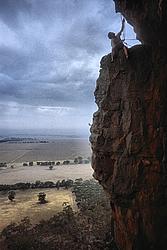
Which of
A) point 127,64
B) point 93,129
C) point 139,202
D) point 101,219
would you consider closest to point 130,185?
point 139,202

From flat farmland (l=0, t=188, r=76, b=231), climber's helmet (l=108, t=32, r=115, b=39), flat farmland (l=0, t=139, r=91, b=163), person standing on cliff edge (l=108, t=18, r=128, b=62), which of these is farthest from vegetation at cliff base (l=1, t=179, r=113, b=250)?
flat farmland (l=0, t=139, r=91, b=163)

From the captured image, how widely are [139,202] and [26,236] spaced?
971 centimetres

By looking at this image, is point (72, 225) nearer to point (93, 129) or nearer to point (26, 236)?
point (26, 236)

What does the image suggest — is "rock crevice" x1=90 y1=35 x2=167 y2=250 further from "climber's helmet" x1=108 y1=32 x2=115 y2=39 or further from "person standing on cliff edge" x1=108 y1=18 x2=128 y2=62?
"climber's helmet" x1=108 y1=32 x2=115 y2=39

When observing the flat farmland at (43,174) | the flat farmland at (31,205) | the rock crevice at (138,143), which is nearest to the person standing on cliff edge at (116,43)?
the rock crevice at (138,143)

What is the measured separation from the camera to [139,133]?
550 inches

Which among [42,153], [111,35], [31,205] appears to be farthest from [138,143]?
[42,153]

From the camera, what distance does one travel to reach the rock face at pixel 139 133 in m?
13.7

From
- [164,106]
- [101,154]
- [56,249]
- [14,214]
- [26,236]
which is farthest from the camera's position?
[14,214]

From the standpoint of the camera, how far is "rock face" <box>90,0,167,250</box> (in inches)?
539

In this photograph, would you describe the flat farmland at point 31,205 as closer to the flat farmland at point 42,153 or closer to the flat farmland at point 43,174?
the flat farmland at point 43,174

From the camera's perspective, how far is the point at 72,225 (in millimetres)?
22156

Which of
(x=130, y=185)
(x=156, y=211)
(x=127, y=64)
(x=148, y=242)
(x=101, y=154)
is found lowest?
(x=148, y=242)

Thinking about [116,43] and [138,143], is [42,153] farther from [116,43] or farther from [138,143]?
[138,143]
